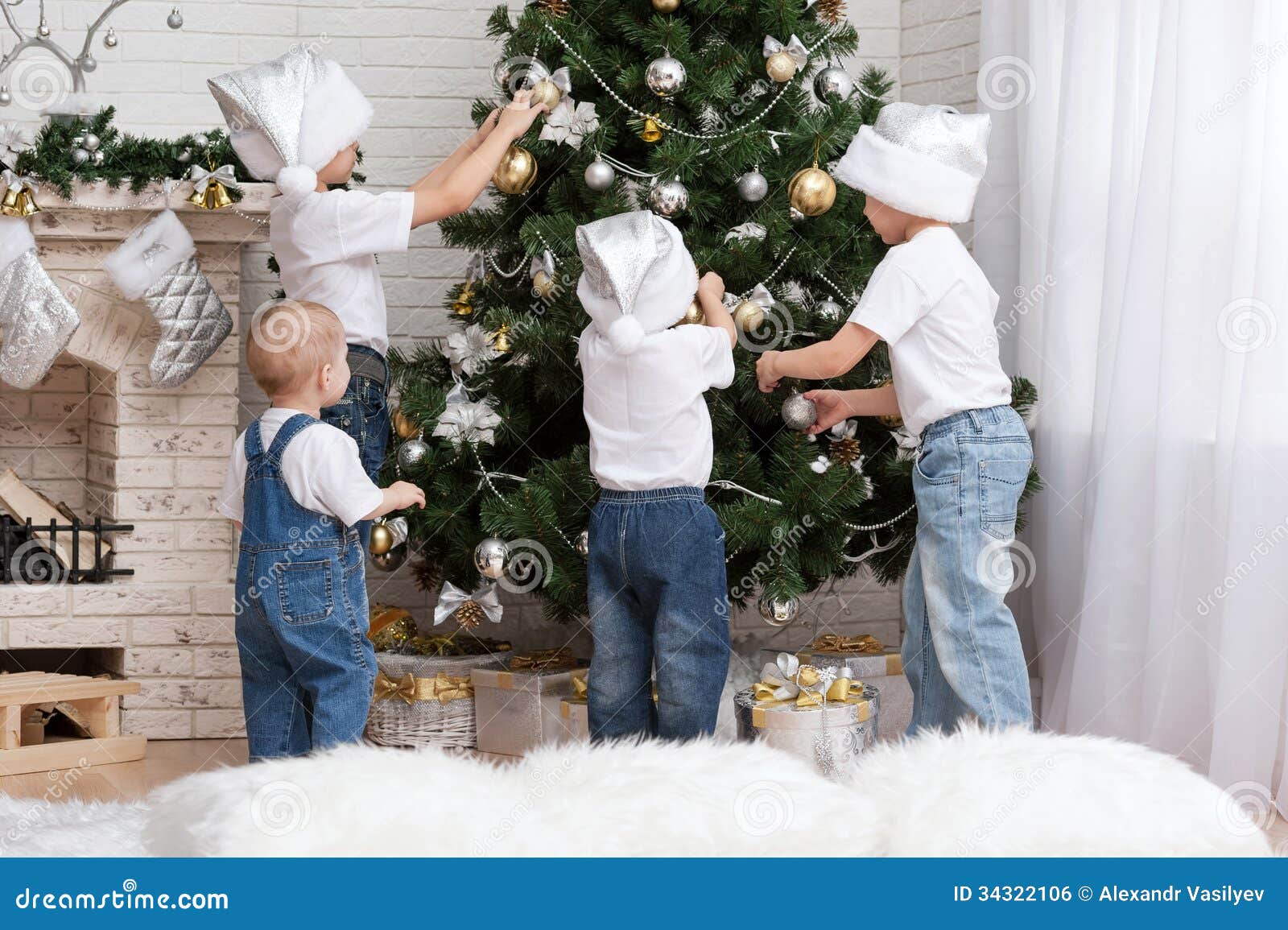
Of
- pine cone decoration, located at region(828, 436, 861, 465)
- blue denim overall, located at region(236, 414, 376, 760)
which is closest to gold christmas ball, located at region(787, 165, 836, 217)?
pine cone decoration, located at region(828, 436, 861, 465)

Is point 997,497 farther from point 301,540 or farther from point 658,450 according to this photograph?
point 301,540

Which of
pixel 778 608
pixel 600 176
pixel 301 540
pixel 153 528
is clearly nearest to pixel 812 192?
pixel 600 176

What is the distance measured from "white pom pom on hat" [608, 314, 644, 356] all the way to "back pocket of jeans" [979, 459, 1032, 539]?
2.02 ft

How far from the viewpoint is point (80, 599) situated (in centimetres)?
320

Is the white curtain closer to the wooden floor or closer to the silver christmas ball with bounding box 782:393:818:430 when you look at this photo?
the wooden floor

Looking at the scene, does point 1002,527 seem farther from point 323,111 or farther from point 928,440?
point 323,111

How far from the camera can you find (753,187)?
2.84m

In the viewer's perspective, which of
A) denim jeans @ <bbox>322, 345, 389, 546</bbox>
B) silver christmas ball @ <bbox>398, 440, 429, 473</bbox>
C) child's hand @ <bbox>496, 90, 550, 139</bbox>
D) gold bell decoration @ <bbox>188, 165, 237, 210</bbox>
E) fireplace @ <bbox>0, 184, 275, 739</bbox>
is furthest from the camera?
fireplace @ <bbox>0, 184, 275, 739</bbox>

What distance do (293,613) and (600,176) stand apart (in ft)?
3.95

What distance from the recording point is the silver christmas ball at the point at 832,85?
2.90 meters

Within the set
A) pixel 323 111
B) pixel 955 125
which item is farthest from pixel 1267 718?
pixel 323 111

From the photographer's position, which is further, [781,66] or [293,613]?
[781,66]

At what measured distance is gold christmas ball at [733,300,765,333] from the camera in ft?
8.94

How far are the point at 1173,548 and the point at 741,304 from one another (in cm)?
104
